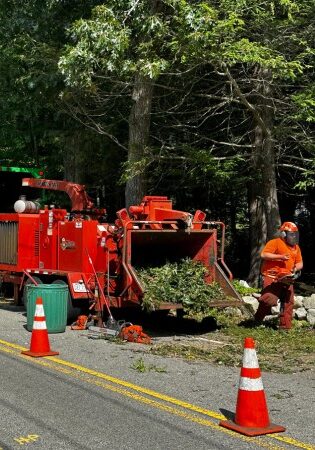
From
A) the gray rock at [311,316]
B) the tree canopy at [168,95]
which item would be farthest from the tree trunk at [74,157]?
the gray rock at [311,316]

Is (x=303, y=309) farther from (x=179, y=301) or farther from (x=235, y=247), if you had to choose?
(x=235, y=247)

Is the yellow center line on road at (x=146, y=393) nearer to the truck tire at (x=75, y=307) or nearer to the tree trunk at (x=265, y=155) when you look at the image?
the truck tire at (x=75, y=307)

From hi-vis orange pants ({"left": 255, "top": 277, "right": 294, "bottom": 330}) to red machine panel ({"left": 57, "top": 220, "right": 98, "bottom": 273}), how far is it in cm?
307

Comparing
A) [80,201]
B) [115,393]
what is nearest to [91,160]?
[80,201]

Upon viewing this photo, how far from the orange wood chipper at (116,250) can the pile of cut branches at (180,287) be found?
15 cm

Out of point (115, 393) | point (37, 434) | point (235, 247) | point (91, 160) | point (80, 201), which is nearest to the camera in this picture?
point (37, 434)

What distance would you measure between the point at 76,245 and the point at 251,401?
666 cm

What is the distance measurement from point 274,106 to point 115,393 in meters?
9.04

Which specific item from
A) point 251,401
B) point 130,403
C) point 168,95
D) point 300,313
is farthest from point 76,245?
A: point 251,401

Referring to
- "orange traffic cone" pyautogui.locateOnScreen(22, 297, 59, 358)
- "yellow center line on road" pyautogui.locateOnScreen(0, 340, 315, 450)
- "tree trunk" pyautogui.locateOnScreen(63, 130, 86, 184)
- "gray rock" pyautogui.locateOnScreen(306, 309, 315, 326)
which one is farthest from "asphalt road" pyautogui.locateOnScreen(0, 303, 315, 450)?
"tree trunk" pyautogui.locateOnScreen(63, 130, 86, 184)

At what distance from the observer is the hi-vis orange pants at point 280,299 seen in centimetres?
1077

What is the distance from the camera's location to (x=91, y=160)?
18.5 metres

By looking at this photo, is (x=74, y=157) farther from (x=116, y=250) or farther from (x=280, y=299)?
(x=280, y=299)

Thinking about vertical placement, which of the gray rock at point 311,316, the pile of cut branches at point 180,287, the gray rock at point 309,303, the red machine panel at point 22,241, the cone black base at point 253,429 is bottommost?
the cone black base at point 253,429
